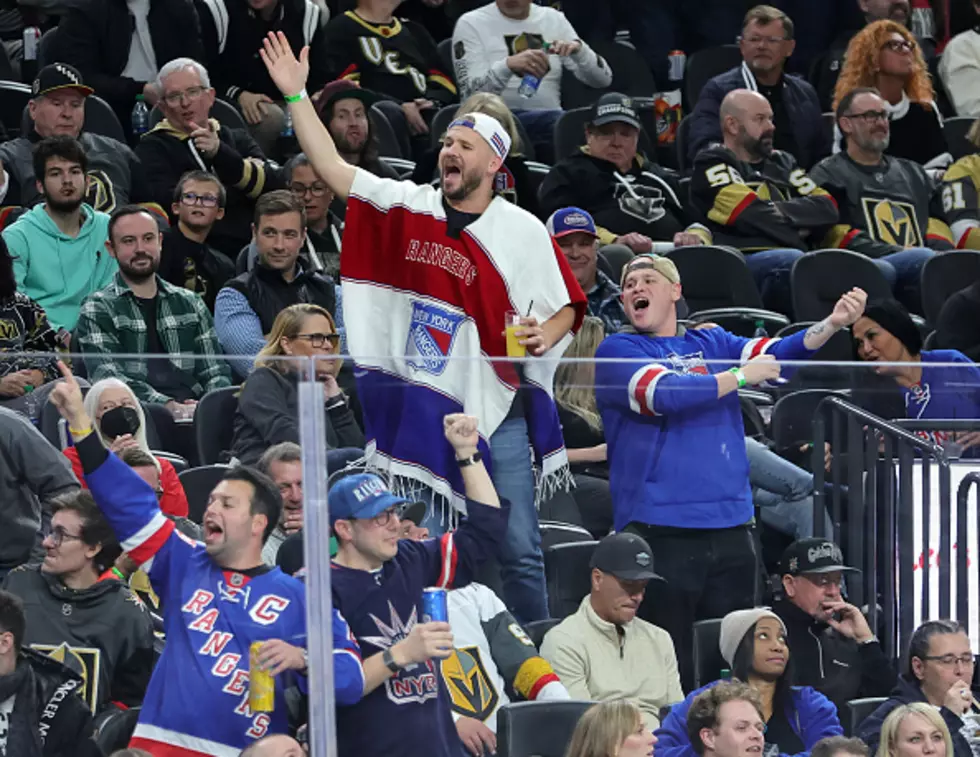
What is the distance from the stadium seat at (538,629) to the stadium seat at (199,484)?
30.6 inches

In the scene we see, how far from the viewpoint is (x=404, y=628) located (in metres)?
4.69

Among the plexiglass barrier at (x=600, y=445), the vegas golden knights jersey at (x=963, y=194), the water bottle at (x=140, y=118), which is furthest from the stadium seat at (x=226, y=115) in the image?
the plexiglass barrier at (x=600, y=445)

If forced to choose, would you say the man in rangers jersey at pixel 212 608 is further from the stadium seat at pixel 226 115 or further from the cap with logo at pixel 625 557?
the stadium seat at pixel 226 115

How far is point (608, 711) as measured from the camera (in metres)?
4.82

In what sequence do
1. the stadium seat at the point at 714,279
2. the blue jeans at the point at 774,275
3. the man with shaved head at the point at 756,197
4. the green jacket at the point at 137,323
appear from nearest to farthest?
the green jacket at the point at 137,323 → the stadium seat at the point at 714,279 → the blue jeans at the point at 774,275 → the man with shaved head at the point at 756,197

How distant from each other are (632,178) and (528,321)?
373 centimetres

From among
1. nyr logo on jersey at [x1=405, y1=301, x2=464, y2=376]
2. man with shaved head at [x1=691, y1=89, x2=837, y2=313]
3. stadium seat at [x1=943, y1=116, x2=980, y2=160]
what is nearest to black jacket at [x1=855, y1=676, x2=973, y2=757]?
nyr logo on jersey at [x1=405, y1=301, x2=464, y2=376]

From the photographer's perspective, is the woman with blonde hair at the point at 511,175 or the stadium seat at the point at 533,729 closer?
the stadium seat at the point at 533,729

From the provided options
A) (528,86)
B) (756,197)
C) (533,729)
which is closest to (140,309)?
(533,729)

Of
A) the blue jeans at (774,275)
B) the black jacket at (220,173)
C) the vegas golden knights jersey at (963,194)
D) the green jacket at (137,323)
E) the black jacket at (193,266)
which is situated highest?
the vegas golden knights jersey at (963,194)

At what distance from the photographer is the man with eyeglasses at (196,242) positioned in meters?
8.05

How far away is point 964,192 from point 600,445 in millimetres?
5735

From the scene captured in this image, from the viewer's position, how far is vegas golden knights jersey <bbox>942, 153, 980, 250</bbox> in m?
10.0

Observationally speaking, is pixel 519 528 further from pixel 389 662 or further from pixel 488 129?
pixel 488 129
